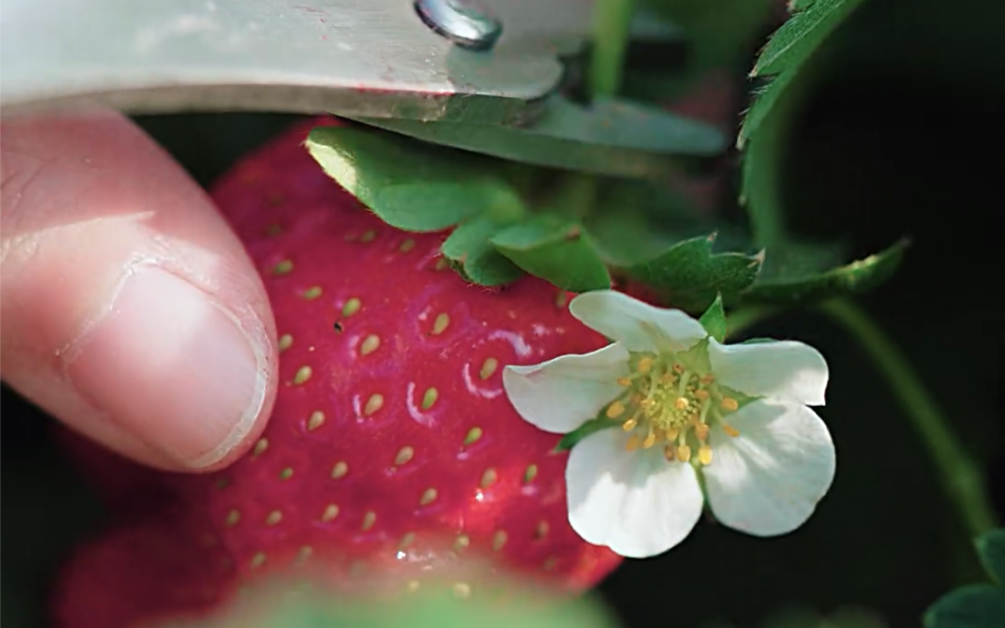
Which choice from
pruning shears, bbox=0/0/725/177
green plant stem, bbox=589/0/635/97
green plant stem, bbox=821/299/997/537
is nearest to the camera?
pruning shears, bbox=0/0/725/177

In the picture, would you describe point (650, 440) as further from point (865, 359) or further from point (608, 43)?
point (865, 359)

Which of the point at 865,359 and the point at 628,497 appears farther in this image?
the point at 865,359

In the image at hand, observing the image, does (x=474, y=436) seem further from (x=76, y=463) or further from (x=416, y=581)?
(x=76, y=463)

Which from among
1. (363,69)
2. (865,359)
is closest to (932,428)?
(865,359)

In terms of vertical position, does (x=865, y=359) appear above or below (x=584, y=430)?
below

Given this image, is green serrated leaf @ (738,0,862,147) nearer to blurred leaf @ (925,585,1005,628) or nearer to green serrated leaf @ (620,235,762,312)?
green serrated leaf @ (620,235,762,312)

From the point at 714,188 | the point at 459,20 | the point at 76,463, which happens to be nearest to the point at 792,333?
the point at 714,188

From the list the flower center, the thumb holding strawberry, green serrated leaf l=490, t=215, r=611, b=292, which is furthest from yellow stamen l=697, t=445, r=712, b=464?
the thumb holding strawberry
